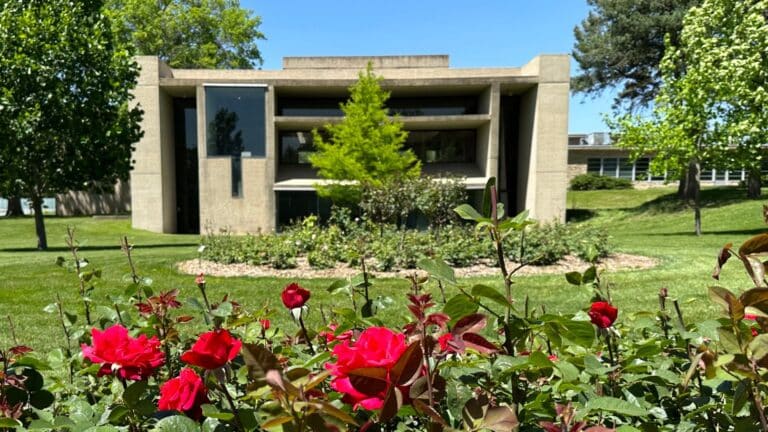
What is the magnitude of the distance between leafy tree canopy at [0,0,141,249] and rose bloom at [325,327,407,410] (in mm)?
16160

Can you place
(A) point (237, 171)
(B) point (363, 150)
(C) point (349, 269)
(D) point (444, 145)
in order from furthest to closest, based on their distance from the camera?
(D) point (444, 145), (A) point (237, 171), (B) point (363, 150), (C) point (349, 269)

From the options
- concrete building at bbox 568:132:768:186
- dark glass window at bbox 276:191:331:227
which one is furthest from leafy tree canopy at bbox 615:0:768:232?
concrete building at bbox 568:132:768:186

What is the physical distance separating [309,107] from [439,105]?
21.3ft

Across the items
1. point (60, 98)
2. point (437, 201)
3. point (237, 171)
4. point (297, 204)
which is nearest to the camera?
point (437, 201)

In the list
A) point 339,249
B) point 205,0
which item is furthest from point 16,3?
point 205,0

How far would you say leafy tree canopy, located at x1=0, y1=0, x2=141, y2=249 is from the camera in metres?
14.1

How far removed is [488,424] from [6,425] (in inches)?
31.3

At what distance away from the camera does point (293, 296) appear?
134 centimetres

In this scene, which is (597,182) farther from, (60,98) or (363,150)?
(60,98)

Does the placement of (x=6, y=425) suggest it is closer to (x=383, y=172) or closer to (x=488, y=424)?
(x=488, y=424)

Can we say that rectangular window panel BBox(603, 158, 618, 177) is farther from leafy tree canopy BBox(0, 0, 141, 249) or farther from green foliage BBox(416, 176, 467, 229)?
leafy tree canopy BBox(0, 0, 141, 249)

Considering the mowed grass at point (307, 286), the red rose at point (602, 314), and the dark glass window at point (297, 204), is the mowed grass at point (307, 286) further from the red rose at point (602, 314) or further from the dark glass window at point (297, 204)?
the dark glass window at point (297, 204)

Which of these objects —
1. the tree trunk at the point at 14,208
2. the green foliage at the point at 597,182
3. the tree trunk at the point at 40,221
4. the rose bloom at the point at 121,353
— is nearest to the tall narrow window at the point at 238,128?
the tree trunk at the point at 40,221

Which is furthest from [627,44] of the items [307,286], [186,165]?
[307,286]
